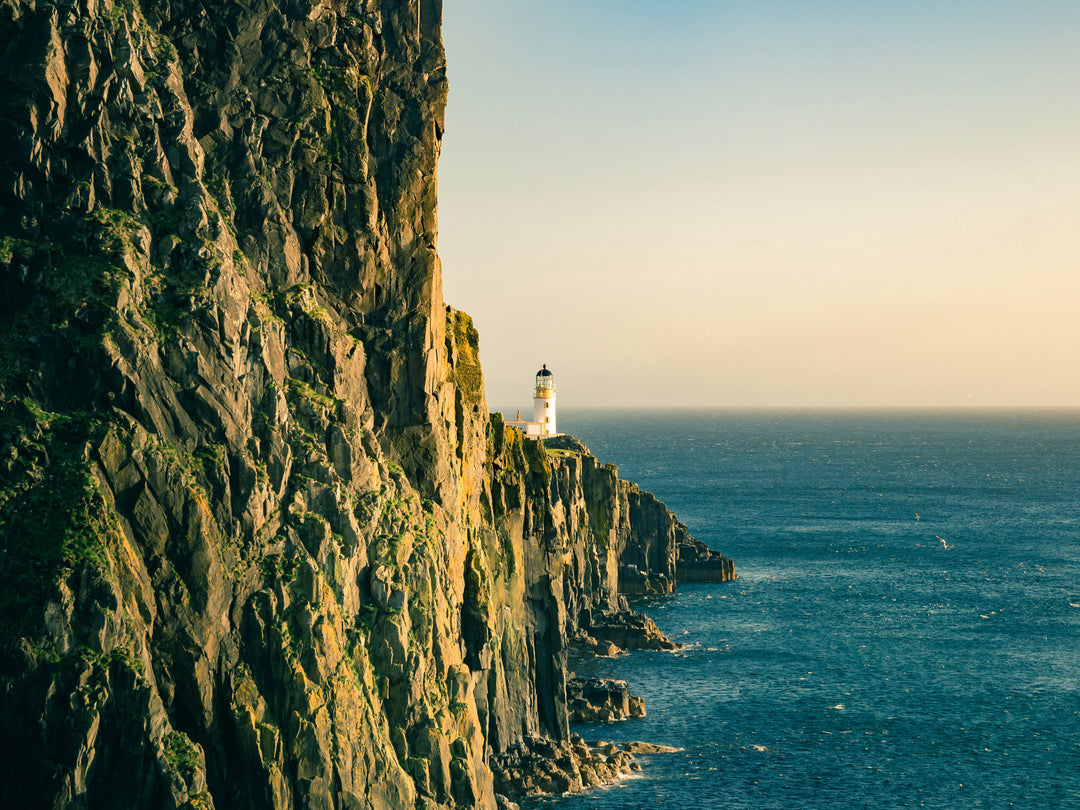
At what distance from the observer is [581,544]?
118375 mm

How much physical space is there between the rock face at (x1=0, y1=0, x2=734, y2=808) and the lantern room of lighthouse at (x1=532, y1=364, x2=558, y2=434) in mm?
96899

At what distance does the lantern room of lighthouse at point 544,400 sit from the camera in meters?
156

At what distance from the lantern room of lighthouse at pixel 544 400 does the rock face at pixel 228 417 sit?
9690 centimetres

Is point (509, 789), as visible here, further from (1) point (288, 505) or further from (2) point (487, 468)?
(1) point (288, 505)

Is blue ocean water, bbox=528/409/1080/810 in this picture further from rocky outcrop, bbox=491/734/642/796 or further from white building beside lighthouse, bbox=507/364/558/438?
white building beside lighthouse, bbox=507/364/558/438

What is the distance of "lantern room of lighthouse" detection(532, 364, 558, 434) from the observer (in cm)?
15650

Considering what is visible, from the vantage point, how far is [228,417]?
41.7 metres

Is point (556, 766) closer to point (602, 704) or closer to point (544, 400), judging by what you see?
A: point (602, 704)

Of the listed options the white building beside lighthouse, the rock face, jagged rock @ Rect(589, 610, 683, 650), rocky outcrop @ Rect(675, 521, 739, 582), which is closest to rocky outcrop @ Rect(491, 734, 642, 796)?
the rock face

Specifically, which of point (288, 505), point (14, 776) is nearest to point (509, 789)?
point (288, 505)

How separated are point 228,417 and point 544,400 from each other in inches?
4594

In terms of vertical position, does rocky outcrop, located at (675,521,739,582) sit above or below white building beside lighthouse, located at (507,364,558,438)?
below

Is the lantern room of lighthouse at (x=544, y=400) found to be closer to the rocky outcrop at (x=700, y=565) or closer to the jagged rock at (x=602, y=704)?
the rocky outcrop at (x=700, y=565)

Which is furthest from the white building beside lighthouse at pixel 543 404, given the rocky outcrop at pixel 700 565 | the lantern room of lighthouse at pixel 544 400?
the rocky outcrop at pixel 700 565
